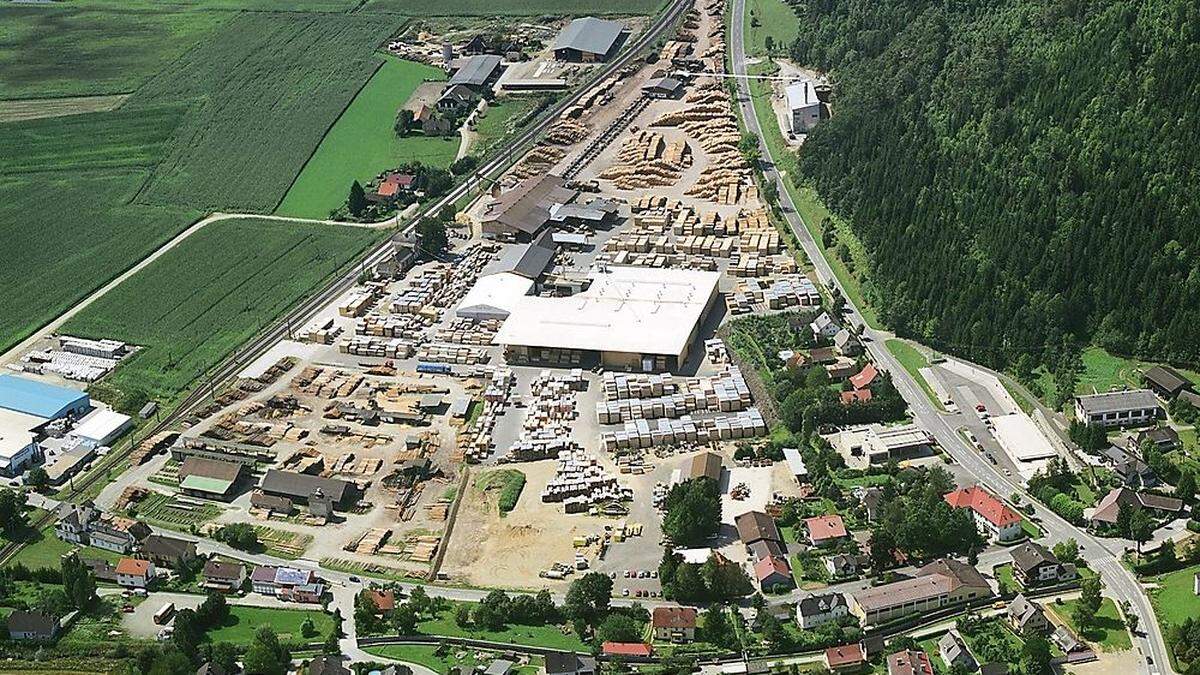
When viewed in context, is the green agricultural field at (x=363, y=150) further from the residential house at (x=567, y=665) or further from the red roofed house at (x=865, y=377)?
the residential house at (x=567, y=665)

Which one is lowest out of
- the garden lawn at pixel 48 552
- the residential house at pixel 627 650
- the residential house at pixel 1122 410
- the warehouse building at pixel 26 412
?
the garden lawn at pixel 48 552

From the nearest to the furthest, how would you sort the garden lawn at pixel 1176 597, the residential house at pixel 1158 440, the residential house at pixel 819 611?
1. the garden lawn at pixel 1176 597
2. the residential house at pixel 819 611
3. the residential house at pixel 1158 440

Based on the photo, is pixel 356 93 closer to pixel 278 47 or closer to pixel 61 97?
pixel 278 47

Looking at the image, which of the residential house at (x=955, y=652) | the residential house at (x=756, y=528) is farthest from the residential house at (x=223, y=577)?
the residential house at (x=955, y=652)

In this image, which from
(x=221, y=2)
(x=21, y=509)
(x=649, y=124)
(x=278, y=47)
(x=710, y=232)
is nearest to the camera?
(x=21, y=509)

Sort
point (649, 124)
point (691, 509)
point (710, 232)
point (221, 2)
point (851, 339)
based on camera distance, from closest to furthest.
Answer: point (691, 509) < point (851, 339) < point (710, 232) < point (649, 124) < point (221, 2)

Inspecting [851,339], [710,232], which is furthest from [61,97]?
[851,339]
